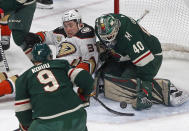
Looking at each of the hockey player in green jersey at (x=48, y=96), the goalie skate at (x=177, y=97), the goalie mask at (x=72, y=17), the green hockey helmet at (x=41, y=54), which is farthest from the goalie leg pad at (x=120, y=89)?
the green hockey helmet at (x=41, y=54)

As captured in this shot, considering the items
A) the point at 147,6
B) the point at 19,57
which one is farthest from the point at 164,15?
the point at 19,57

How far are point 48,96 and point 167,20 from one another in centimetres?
266

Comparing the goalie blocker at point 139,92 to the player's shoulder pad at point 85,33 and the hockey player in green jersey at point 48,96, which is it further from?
the hockey player in green jersey at point 48,96

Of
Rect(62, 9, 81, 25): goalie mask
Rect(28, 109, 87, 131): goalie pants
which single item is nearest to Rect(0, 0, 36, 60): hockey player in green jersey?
Rect(62, 9, 81, 25): goalie mask

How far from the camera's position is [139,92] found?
2.96 m

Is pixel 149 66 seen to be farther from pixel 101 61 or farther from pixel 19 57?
pixel 19 57

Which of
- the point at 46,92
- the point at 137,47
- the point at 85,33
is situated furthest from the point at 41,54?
the point at 85,33

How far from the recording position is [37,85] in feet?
6.68

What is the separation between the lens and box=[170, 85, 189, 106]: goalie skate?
299 centimetres

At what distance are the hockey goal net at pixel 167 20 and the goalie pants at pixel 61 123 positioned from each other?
1.89m

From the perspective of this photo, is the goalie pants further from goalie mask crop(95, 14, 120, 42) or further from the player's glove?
the player's glove

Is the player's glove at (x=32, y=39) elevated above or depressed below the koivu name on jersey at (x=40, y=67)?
below

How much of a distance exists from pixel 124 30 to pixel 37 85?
1.05 m

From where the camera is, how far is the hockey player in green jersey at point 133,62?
2842 millimetres
